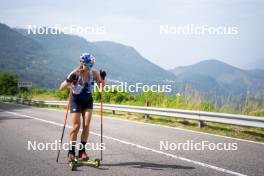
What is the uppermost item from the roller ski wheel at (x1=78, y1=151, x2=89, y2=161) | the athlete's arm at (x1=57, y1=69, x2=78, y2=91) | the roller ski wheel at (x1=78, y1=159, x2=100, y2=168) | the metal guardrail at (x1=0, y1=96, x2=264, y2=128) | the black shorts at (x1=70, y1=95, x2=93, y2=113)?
the athlete's arm at (x1=57, y1=69, x2=78, y2=91)

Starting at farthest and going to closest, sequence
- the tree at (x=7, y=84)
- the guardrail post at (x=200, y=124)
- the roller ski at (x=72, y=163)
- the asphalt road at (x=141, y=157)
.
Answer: the tree at (x=7, y=84) → the guardrail post at (x=200, y=124) → the roller ski at (x=72, y=163) → the asphalt road at (x=141, y=157)

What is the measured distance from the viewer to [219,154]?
7.20m

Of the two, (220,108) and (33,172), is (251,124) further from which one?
(33,172)

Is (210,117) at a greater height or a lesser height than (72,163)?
greater

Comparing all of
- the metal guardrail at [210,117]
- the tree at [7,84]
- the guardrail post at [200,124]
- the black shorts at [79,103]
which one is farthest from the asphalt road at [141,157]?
the tree at [7,84]

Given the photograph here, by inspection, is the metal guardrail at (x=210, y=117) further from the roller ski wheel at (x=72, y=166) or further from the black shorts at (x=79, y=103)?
the roller ski wheel at (x=72, y=166)

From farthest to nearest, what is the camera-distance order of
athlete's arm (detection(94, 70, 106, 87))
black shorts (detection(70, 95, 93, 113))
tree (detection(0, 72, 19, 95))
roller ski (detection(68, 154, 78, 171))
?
tree (detection(0, 72, 19, 95))
athlete's arm (detection(94, 70, 106, 87))
black shorts (detection(70, 95, 93, 113))
roller ski (detection(68, 154, 78, 171))

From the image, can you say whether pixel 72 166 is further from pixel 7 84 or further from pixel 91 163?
pixel 7 84

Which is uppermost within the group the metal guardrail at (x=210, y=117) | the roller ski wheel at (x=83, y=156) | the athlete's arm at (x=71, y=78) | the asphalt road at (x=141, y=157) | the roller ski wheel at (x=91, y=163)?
the athlete's arm at (x=71, y=78)

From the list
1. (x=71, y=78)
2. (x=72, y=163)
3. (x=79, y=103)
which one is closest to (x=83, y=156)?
(x=72, y=163)

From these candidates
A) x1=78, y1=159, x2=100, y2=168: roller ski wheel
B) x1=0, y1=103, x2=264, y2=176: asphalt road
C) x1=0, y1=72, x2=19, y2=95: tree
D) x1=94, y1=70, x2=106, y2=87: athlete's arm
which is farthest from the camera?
x1=0, y1=72, x2=19, y2=95: tree

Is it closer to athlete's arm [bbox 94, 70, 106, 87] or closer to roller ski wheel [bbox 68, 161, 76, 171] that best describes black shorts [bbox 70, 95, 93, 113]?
athlete's arm [bbox 94, 70, 106, 87]

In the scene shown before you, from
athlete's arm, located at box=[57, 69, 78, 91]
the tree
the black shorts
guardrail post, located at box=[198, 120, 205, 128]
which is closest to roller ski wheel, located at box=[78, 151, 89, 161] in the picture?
the black shorts

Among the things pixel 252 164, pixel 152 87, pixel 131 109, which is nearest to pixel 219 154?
pixel 252 164
